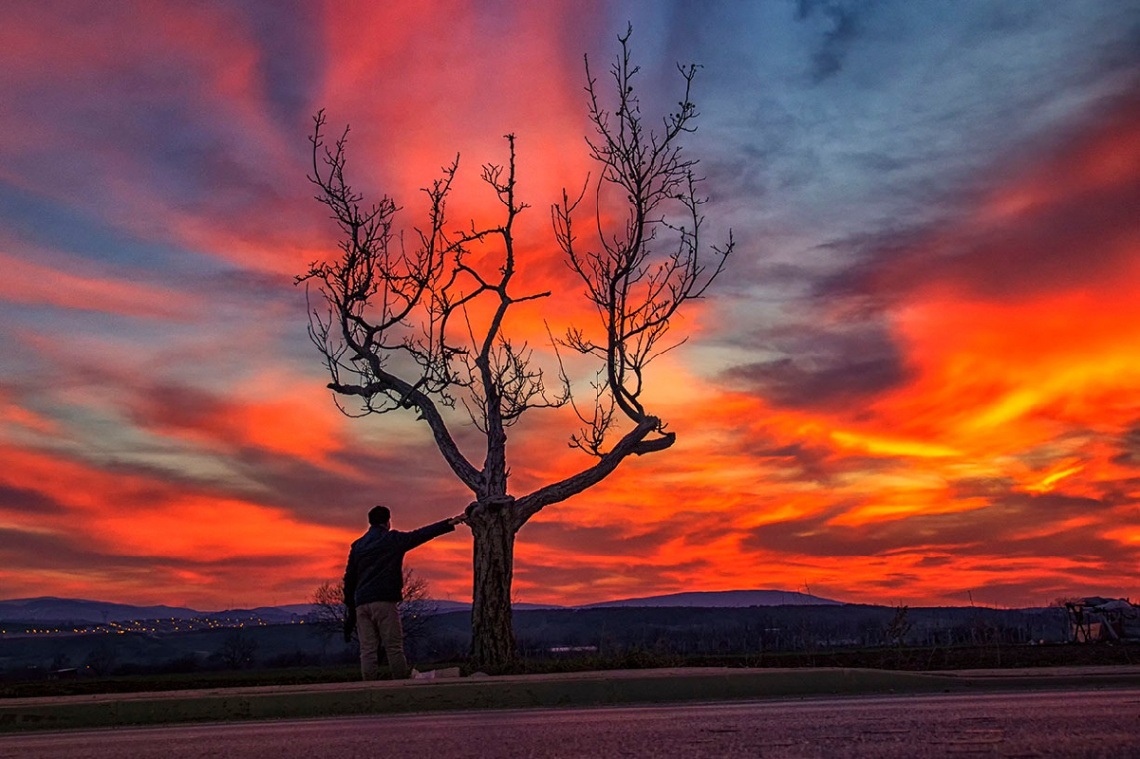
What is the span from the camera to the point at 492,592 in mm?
19484

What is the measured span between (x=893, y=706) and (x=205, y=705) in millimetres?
6016

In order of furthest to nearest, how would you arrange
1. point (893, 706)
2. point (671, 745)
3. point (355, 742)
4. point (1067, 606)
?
point (1067, 606), point (893, 706), point (355, 742), point (671, 745)

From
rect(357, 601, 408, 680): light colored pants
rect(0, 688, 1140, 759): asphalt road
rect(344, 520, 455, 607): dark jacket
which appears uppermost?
rect(344, 520, 455, 607): dark jacket

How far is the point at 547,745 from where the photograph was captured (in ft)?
18.6

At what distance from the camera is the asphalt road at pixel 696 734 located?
5000 mm

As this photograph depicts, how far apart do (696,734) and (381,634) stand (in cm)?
912

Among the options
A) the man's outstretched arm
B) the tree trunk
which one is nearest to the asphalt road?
the man's outstretched arm

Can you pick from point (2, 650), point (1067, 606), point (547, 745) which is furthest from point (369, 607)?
point (2, 650)

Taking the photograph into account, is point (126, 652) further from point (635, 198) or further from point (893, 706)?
point (893, 706)

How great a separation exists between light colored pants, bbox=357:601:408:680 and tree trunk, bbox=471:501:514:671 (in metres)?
5.03

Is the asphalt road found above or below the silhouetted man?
below

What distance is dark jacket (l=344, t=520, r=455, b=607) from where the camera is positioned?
14.2m

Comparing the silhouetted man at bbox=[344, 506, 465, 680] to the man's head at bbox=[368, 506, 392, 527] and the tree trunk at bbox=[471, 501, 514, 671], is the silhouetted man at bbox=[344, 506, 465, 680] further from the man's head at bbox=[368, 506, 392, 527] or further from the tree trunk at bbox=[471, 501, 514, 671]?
the tree trunk at bbox=[471, 501, 514, 671]

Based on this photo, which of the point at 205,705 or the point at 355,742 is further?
the point at 205,705
